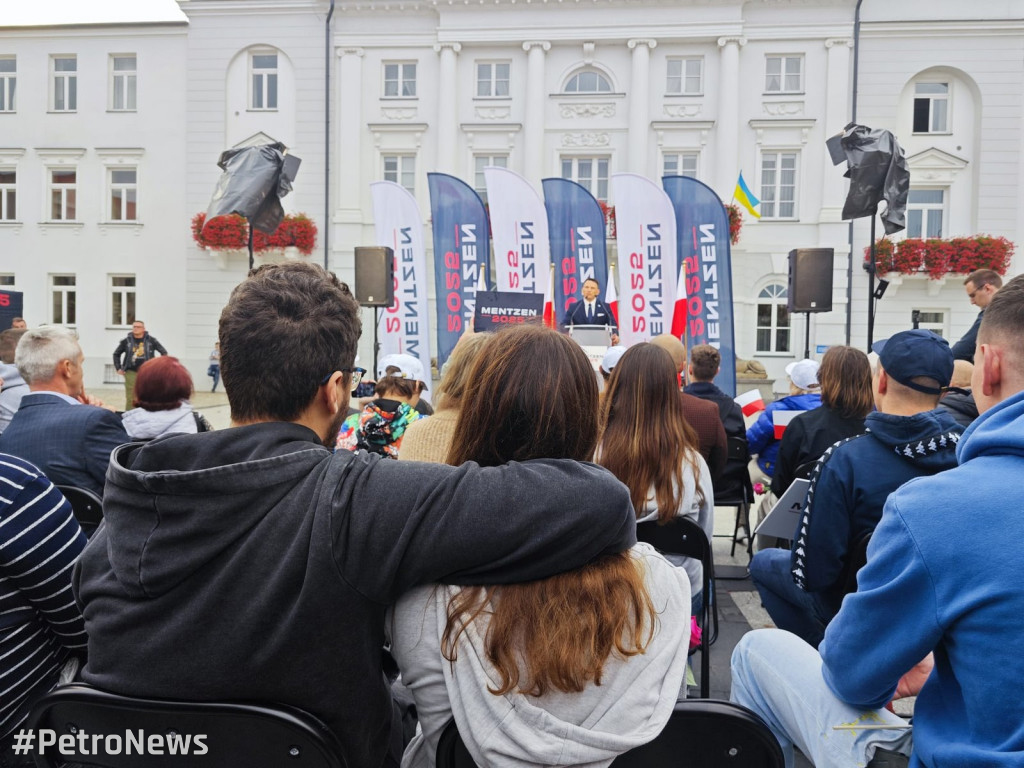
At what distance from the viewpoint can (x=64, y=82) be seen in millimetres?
22859

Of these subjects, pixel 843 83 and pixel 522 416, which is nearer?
pixel 522 416

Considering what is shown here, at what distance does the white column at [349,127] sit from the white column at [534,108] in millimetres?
4672

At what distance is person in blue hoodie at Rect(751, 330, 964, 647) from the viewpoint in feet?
8.34

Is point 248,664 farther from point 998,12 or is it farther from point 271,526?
point 998,12

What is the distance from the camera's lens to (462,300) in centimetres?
1195

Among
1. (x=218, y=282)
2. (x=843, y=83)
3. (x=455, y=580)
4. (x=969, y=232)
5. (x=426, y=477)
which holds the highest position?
(x=843, y=83)

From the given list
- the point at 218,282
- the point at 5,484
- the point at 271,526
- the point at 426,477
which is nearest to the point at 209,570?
the point at 271,526

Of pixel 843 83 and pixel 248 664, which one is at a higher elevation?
pixel 843 83

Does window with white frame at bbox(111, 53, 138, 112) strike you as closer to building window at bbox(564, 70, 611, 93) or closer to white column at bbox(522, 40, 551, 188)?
white column at bbox(522, 40, 551, 188)

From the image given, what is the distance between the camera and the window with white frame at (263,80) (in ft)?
72.0

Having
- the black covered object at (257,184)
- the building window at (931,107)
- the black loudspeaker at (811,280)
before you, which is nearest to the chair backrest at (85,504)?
the black covered object at (257,184)

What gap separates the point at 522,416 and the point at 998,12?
24700mm

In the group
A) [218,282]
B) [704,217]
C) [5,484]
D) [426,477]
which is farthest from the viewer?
[218,282]

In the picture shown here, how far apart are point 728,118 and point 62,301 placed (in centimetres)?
1967
